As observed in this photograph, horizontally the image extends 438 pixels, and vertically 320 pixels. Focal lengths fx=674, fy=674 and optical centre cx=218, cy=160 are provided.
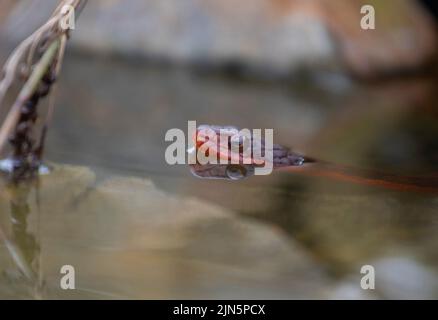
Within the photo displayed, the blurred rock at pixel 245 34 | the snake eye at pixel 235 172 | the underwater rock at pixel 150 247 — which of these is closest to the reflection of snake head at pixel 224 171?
the snake eye at pixel 235 172

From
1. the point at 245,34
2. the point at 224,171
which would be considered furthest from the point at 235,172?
the point at 245,34

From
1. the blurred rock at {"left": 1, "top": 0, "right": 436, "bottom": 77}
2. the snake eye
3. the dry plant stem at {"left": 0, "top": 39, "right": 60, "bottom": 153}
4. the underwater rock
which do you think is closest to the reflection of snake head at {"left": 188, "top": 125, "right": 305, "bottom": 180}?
the snake eye

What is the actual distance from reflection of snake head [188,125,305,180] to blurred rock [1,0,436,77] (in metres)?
2.24

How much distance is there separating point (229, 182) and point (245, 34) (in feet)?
8.00

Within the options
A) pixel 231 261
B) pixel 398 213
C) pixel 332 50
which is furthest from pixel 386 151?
pixel 332 50

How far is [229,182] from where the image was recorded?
147 centimetres

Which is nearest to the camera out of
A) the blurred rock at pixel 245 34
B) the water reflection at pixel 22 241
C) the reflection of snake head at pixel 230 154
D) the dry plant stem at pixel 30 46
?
the water reflection at pixel 22 241

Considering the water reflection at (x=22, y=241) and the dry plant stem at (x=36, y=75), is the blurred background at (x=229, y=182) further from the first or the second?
the dry plant stem at (x=36, y=75)

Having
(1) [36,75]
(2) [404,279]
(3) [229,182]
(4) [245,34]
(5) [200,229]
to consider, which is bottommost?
(2) [404,279]

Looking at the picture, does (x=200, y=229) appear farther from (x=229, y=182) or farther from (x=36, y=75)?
(x=36, y=75)

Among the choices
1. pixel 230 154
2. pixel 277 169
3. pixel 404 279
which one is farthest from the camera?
pixel 277 169

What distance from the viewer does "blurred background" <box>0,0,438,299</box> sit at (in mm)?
1086

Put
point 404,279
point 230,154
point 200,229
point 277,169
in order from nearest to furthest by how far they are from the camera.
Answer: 1. point 404,279
2. point 200,229
3. point 230,154
4. point 277,169

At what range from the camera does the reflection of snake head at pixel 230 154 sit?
4.65 feet
